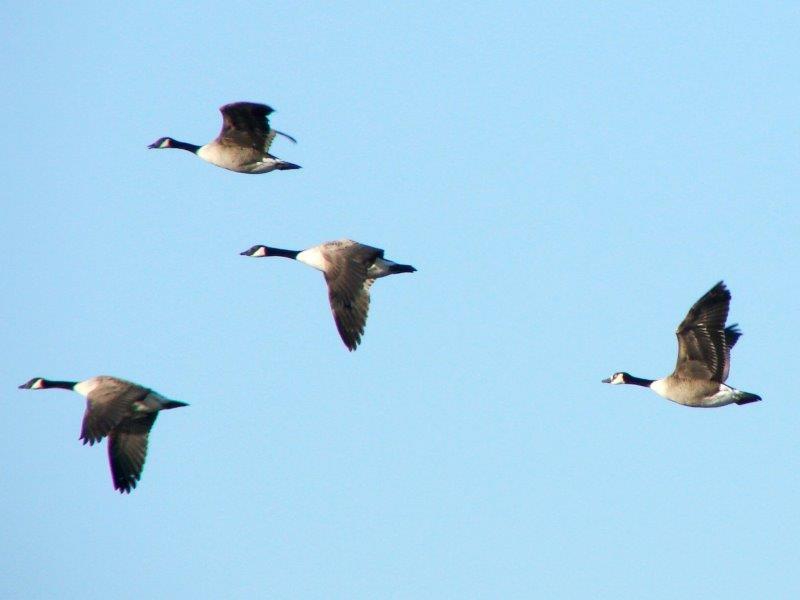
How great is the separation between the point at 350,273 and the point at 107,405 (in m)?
3.93

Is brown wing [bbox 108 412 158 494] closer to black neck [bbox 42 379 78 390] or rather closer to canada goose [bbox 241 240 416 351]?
black neck [bbox 42 379 78 390]

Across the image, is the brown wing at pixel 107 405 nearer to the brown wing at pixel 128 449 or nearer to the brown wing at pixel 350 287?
the brown wing at pixel 128 449

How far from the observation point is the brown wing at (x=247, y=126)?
72.5ft

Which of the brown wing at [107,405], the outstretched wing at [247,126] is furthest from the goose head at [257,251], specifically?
the brown wing at [107,405]

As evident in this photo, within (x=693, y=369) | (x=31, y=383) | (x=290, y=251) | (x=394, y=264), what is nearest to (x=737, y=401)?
(x=693, y=369)

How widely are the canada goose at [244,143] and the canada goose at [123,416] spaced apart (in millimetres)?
3958

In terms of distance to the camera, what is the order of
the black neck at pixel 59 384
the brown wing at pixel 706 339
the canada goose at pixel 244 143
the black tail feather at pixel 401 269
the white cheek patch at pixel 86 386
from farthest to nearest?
the black neck at pixel 59 384 < the canada goose at pixel 244 143 < the black tail feather at pixel 401 269 < the white cheek patch at pixel 86 386 < the brown wing at pixel 706 339

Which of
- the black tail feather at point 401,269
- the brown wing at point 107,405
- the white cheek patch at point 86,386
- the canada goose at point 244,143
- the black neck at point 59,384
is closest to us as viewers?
the brown wing at point 107,405

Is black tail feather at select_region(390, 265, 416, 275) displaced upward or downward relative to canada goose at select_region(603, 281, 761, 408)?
upward

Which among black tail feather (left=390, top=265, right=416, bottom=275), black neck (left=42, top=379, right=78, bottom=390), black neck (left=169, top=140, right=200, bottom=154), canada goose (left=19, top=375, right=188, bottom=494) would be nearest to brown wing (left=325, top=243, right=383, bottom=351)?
black tail feather (left=390, top=265, right=416, bottom=275)

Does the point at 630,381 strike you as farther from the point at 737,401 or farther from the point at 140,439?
the point at 140,439

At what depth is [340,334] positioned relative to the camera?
21.2 m

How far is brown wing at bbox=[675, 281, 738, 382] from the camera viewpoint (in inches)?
782

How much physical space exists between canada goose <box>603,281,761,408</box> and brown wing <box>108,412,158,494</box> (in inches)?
282
